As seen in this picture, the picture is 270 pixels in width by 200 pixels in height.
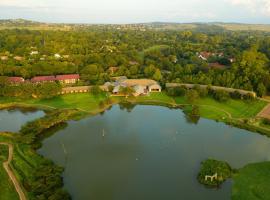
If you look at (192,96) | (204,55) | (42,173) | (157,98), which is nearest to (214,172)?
(42,173)

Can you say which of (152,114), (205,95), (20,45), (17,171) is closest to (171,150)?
(152,114)

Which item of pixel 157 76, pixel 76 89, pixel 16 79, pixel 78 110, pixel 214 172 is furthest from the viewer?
pixel 157 76

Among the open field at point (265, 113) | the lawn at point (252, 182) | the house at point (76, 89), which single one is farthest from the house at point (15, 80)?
the lawn at point (252, 182)

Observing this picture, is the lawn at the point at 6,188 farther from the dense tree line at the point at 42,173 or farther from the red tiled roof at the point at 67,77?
the red tiled roof at the point at 67,77

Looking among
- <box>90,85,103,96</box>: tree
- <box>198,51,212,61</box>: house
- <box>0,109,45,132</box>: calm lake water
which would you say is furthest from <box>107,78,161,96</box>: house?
<box>198,51,212,61</box>: house

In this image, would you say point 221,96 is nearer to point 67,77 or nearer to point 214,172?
point 214,172
